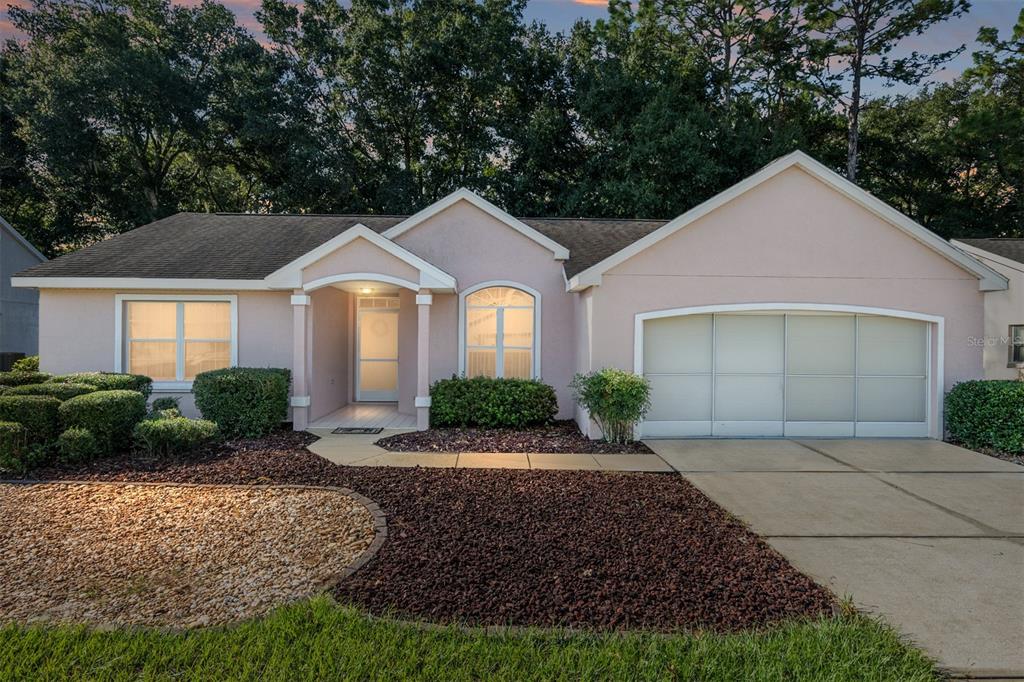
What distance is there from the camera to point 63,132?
2205 centimetres

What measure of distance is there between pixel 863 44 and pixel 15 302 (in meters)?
34.0

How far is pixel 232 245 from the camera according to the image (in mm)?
12188

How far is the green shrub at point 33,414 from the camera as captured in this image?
7113 millimetres

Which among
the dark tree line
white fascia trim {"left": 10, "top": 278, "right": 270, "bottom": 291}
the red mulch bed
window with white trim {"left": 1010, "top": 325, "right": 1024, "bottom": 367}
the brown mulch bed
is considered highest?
the dark tree line

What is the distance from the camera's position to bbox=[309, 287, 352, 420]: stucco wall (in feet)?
34.0

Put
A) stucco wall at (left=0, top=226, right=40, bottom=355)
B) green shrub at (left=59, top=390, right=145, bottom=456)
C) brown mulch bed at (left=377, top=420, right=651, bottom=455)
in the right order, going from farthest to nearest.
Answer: stucco wall at (left=0, top=226, right=40, bottom=355), brown mulch bed at (left=377, top=420, right=651, bottom=455), green shrub at (left=59, top=390, right=145, bottom=456)

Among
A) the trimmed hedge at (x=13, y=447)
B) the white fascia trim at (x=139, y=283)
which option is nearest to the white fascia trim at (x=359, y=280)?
the white fascia trim at (x=139, y=283)

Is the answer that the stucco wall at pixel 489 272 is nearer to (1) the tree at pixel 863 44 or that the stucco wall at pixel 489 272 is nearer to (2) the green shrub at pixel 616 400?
(2) the green shrub at pixel 616 400

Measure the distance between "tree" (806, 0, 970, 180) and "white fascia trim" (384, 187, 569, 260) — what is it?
18193 millimetres

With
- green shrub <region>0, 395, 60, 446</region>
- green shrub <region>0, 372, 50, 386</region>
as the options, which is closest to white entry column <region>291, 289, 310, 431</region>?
green shrub <region>0, 395, 60, 446</region>

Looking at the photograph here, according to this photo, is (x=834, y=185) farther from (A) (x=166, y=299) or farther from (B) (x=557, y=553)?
(A) (x=166, y=299)

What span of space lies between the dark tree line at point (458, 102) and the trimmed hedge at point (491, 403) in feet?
44.4

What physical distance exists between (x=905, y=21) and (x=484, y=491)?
27132 millimetres

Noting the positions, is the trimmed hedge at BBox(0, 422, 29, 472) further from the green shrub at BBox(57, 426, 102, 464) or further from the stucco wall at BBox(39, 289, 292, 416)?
the stucco wall at BBox(39, 289, 292, 416)
